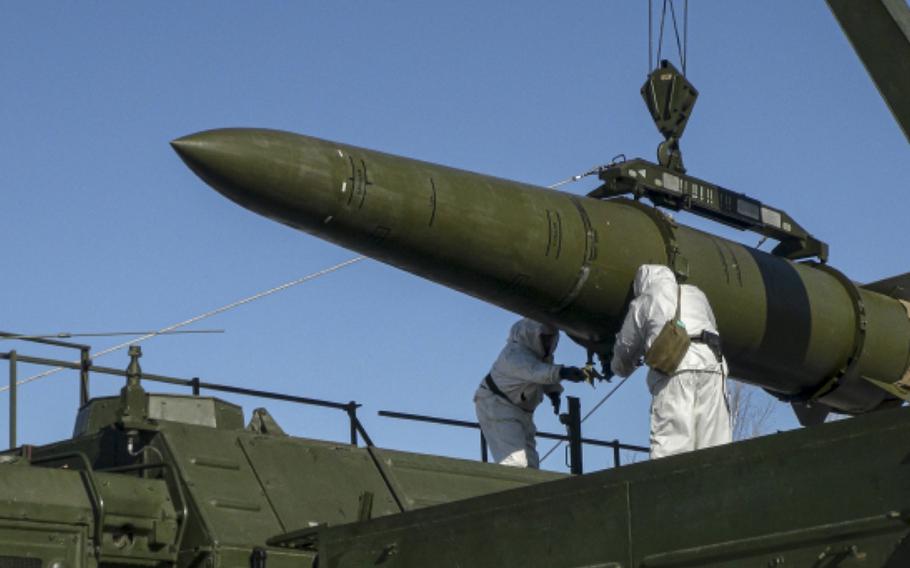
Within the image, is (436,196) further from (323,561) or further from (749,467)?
(749,467)

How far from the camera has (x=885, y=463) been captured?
5672 millimetres

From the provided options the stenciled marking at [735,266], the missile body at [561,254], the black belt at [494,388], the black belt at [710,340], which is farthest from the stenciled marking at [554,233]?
the black belt at [494,388]

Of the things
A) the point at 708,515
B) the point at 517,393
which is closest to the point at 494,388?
the point at 517,393

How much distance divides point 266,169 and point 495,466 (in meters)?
2.20

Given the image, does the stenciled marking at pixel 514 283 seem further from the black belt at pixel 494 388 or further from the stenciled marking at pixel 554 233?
the black belt at pixel 494 388

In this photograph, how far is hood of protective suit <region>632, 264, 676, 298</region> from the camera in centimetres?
922

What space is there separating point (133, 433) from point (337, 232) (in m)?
1.35

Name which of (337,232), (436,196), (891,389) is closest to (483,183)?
A: (436,196)

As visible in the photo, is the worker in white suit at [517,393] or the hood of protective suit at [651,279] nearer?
the hood of protective suit at [651,279]

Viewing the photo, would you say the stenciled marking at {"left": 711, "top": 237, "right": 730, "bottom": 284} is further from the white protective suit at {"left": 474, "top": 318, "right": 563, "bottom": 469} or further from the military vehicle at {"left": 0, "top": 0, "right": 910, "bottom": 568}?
the white protective suit at {"left": 474, "top": 318, "right": 563, "bottom": 469}

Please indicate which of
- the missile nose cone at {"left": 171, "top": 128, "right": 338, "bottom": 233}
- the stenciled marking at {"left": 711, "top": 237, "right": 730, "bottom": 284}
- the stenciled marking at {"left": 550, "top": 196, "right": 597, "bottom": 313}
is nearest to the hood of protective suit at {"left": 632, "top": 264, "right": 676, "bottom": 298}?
the stenciled marking at {"left": 550, "top": 196, "right": 597, "bottom": 313}

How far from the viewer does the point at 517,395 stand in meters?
10.9

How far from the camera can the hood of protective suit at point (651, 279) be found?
9.22 meters

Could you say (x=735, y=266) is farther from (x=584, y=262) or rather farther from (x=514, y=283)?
(x=514, y=283)
